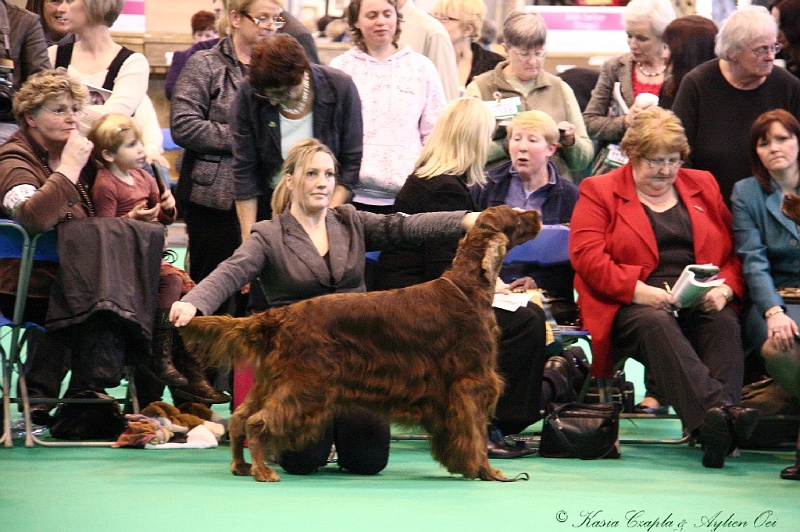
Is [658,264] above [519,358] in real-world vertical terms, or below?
above

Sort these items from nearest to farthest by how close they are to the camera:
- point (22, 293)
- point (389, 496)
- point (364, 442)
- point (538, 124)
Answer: point (389, 496)
point (364, 442)
point (22, 293)
point (538, 124)

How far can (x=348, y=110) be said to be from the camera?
591 centimetres

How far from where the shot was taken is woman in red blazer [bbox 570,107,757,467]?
214 inches

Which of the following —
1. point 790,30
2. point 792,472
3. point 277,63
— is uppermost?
point 790,30

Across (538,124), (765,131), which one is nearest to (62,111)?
(538,124)

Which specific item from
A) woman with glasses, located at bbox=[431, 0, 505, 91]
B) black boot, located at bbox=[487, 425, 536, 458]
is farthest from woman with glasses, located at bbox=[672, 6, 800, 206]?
woman with glasses, located at bbox=[431, 0, 505, 91]

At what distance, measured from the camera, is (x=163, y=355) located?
565cm

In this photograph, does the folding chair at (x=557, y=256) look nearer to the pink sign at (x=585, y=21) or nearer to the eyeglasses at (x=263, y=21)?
the eyeglasses at (x=263, y=21)

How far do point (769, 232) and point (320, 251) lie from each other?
2014 mm

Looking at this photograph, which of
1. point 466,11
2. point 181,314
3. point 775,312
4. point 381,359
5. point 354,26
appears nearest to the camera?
point 181,314

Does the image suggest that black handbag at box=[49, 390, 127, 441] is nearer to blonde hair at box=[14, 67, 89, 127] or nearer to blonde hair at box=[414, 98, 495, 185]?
blonde hair at box=[14, 67, 89, 127]

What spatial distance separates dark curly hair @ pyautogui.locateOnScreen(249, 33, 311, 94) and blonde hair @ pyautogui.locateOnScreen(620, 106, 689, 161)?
1493mm

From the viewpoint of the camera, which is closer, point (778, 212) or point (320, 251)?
point (320, 251)

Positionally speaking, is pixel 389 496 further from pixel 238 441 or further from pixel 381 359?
pixel 238 441
